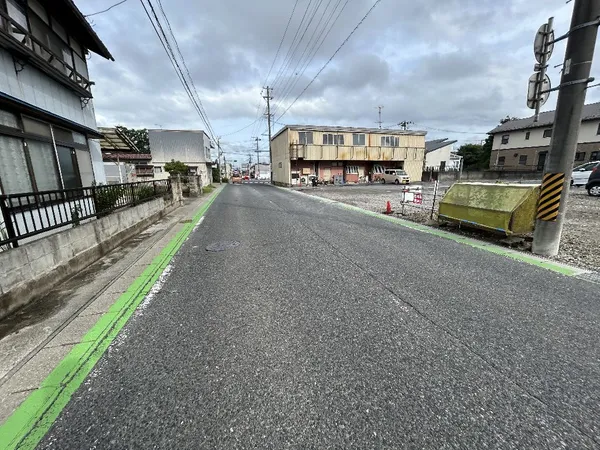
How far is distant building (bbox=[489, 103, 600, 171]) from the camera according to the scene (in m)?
27.2

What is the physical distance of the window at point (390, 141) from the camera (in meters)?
34.5

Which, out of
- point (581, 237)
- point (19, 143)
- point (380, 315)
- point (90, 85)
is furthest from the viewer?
point (90, 85)

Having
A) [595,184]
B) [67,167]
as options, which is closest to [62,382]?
[67,167]

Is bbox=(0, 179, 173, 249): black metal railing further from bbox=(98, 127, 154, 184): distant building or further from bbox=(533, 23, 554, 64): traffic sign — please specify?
bbox=(533, 23, 554, 64): traffic sign

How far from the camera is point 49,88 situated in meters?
6.77

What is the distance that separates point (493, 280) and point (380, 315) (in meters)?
2.23

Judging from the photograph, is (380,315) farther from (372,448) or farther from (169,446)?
(169,446)

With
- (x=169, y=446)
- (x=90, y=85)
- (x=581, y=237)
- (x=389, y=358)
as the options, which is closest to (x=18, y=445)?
(x=169, y=446)

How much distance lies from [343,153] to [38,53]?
29330 mm

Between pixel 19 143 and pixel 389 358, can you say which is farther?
pixel 19 143

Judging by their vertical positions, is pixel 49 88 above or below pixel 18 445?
above

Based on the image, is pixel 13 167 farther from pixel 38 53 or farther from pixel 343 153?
pixel 343 153

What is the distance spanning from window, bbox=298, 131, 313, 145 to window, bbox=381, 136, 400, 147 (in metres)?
10.2

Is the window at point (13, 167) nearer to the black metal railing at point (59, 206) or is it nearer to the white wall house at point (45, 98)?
the white wall house at point (45, 98)
